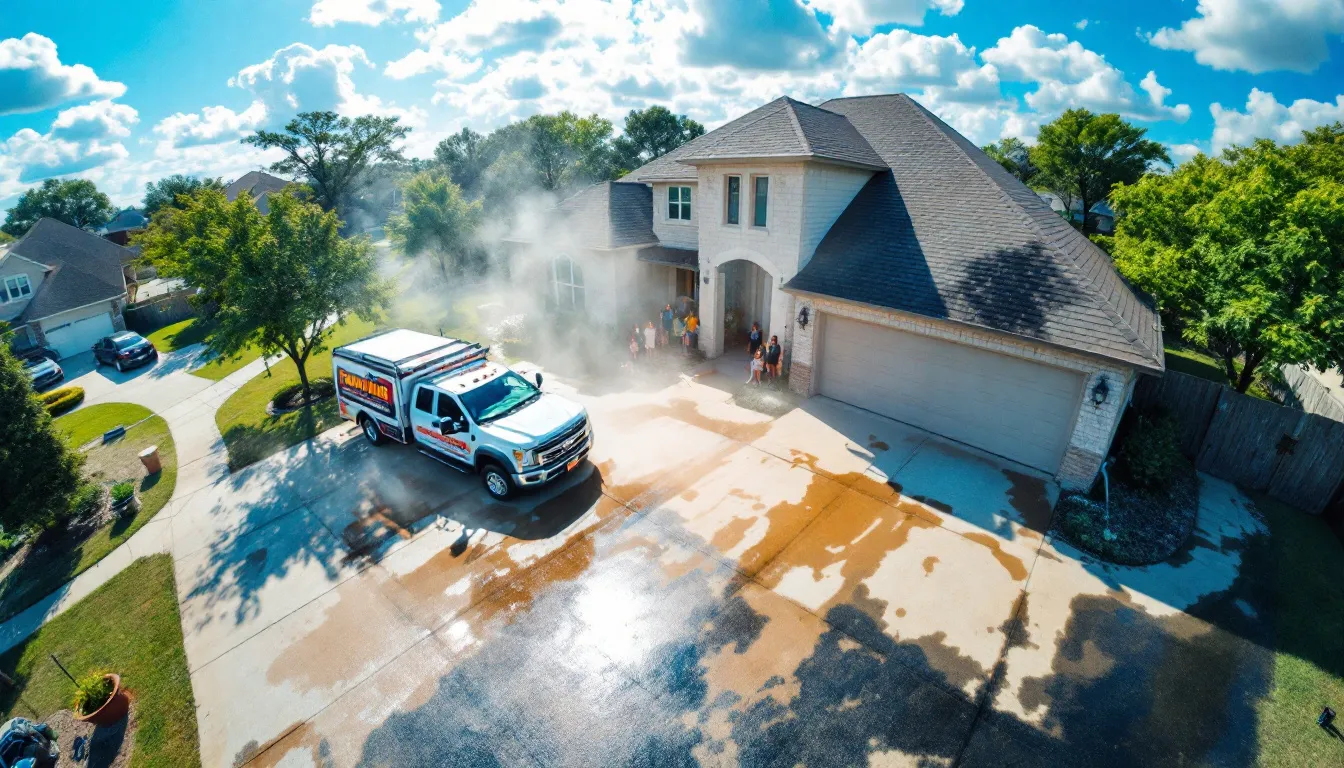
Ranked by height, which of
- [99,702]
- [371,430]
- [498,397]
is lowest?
[99,702]

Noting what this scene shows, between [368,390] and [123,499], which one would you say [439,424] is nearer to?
[368,390]

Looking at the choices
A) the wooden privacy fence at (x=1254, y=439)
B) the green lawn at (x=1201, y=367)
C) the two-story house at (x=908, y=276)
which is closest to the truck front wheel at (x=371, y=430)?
the two-story house at (x=908, y=276)

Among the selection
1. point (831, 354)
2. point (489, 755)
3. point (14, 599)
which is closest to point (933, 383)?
point (831, 354)

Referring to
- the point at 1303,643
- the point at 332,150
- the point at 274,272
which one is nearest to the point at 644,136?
the point at 332,150

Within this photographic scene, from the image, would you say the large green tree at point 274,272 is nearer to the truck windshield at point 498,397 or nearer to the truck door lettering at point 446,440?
the truck door lettering at point 446,440

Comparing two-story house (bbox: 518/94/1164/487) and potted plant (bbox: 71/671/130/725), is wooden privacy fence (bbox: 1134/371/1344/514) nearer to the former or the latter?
two-story house (bbox: 518/94/1164/487)

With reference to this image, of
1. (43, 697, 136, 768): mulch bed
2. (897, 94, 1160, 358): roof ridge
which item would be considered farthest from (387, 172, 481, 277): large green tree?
(43, 697, 136, 768): mulch bed

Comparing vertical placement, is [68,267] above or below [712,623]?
above
